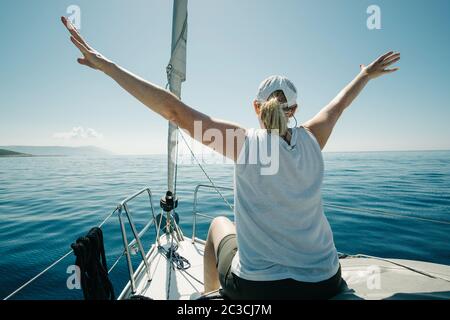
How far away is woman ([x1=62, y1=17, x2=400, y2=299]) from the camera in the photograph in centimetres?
97

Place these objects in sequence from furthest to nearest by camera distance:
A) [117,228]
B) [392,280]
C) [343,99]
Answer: [117,228] → [343,99] → [392,280]

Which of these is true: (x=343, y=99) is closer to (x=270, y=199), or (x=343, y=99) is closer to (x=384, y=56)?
(x=384, y=56)

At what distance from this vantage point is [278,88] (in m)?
1.15

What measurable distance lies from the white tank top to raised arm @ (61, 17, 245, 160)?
9 centimetres

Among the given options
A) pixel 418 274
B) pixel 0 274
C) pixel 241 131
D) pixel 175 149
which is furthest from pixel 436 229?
pixel 0 274

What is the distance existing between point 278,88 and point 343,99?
2.08 feet

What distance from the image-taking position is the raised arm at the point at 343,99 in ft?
4.18

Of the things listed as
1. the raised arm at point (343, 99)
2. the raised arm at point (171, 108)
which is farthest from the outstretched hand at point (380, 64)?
the raised arm at point (171, 108)

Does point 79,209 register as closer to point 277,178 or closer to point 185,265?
point 185,265

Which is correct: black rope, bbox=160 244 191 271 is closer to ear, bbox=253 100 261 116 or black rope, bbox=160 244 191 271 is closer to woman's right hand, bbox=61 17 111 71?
ear, bbox=253 100 261 116

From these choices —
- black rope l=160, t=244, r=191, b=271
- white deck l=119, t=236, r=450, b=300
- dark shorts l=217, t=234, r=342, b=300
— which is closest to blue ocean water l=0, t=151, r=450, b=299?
black rope l=160, t=244, r=191, b=271

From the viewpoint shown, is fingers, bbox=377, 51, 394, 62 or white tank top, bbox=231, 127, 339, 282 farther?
fingers, bbox=377, 51, 394, 62

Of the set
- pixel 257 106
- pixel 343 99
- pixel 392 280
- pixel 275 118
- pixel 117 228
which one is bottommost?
pixel 117 228

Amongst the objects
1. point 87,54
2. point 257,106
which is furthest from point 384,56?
point 87,54
